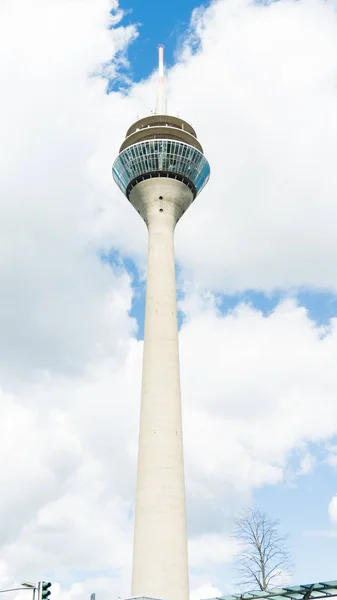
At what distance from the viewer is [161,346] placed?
5803 centimetres

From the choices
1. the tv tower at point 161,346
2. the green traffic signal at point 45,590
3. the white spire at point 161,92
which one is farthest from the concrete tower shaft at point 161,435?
the green traffic signal at point 45,590

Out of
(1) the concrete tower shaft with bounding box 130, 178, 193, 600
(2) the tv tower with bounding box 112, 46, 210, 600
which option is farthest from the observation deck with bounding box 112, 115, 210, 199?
(1) the concrete tower shaft with bounding box 130, 178, 193, 600

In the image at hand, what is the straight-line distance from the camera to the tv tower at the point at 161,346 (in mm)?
49281

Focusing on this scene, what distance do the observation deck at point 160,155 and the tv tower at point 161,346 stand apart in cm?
11

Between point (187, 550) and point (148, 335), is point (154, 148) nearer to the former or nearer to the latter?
point (148, 335)

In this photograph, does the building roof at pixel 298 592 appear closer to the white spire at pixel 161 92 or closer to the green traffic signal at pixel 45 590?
the green traffic signal at pixel 45 590

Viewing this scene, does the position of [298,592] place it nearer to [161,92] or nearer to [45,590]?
[45,590]

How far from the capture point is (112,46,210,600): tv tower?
4928 cm

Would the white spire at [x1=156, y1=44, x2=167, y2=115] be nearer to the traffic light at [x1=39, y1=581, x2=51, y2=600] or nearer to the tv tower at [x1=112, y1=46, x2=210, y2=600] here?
the tv tower at [x1=112, y1=46, x2=210, y2=600]

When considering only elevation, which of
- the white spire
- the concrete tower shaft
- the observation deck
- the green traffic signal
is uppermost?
the white spire

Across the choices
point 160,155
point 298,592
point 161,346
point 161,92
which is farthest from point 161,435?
point 161,92

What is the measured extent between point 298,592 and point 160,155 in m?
49.1

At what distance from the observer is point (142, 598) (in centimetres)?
2892

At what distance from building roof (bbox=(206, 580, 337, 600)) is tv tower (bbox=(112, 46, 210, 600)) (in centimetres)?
1493
